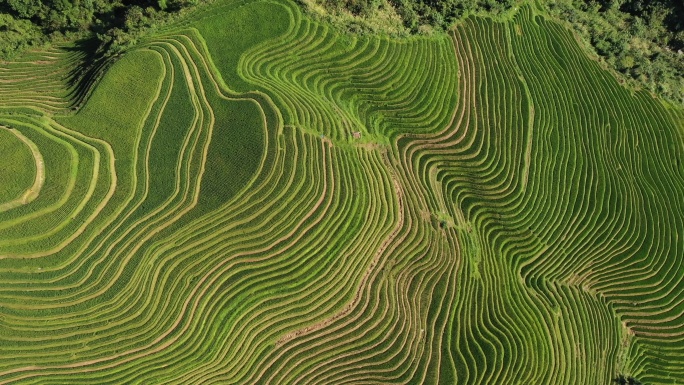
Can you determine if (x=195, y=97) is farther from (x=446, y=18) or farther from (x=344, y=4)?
(x=446, y=18)

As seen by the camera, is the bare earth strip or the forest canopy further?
the forest canopy

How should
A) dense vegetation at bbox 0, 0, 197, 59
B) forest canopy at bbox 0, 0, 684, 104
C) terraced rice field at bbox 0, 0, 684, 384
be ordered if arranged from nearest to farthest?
terraced rice field at bbox 0, 0, 684, 384 → dense vegetation at bbox 0, 0, 197, 59 → forest canopy at bbox 0, 0, 684, 104

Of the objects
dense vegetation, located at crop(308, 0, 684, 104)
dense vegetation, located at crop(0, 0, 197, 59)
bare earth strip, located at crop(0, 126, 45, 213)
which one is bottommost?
bare earth strip, located at crop(0, 126, 45, 213)

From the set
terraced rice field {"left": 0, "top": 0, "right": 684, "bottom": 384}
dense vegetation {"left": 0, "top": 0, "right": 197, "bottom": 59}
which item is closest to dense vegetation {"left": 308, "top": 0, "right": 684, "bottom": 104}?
terraced rice field {"left": 0, "top": 0, "right": 684, "bottom": 384}

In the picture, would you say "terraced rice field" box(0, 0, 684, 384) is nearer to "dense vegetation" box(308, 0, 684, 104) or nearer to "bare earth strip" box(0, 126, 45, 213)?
"bare earth strip" box(0, 126, 45, 213)

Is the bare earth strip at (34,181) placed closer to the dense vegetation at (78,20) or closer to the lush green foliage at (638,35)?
the dense vegetation at (78,20)

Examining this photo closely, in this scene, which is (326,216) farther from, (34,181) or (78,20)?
(78,20)

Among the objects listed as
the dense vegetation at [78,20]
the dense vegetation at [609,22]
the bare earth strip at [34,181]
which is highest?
the dense vegetation at [609,22]

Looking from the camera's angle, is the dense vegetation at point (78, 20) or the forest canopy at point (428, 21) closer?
the dense vegetation at point (78, 20)

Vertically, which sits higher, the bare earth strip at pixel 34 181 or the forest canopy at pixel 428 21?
the forest canopy at pixel 428 21

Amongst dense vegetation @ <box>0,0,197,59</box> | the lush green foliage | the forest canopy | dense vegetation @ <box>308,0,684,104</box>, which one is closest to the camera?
dense vegetation @ <box>0,0,197,59</box>

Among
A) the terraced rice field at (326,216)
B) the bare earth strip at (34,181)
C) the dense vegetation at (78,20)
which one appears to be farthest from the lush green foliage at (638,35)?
the bare earth strip at (34,181)
